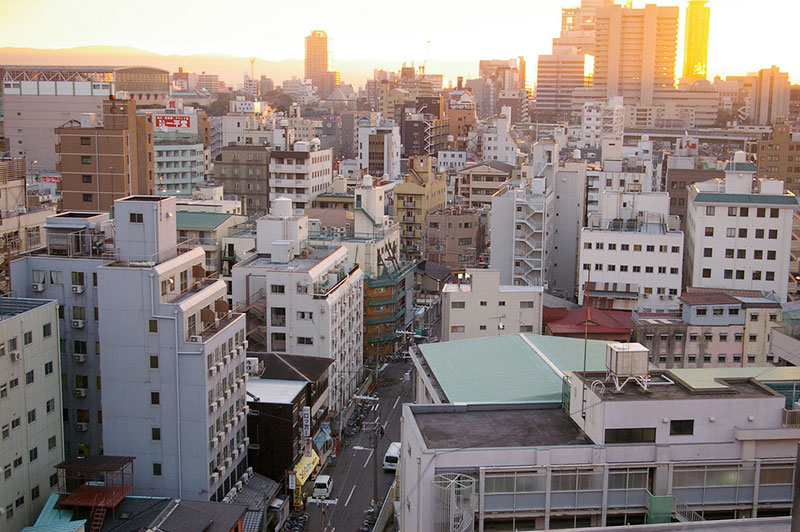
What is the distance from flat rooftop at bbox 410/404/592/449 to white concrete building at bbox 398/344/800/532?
0.06 metres

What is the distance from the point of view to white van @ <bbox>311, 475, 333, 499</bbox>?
97.5 feet

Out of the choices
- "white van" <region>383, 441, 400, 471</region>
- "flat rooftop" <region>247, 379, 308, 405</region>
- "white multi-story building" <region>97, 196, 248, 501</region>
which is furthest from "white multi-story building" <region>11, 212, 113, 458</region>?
"white van" <region>383, 441, 400, 471</region>

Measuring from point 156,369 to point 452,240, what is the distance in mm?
34859

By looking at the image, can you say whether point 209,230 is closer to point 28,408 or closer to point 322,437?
point 322,437

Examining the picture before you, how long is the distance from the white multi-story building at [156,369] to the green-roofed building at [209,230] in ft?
52.1

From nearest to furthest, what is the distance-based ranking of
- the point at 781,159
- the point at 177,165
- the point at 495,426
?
the point at 495,426, the point at 177,165, the point at 781,159

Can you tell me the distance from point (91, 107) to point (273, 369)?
59.9 m

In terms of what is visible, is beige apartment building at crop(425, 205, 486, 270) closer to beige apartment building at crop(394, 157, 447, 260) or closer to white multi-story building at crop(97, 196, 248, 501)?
beige apartment building at crop(394, 157, 447, 260)

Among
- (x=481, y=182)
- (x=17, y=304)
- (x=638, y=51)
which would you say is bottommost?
(x=17, y=304)

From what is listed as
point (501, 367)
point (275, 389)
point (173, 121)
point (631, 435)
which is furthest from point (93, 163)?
point (631, 435)

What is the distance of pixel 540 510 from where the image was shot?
17688mm

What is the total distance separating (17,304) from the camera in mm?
24469

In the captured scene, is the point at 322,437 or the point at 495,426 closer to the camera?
the point at 495,426

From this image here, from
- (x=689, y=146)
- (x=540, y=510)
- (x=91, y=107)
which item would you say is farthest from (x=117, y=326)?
(x=689, y=146)
